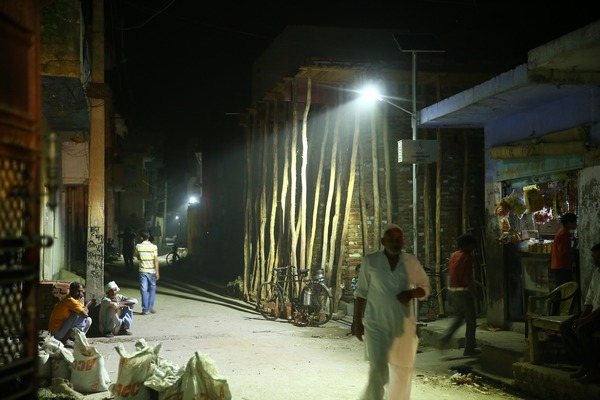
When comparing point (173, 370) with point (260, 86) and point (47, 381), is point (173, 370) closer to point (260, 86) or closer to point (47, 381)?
point (47, 381)

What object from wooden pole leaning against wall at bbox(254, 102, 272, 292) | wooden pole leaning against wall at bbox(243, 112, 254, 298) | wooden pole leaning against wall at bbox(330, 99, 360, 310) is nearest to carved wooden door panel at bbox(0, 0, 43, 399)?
wooden pole leaning against wall at bbox(330, 99, 360, 310)

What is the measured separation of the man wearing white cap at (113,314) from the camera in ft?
40.3

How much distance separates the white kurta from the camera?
657 centimetres

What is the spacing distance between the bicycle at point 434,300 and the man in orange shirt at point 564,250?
15.2 ft

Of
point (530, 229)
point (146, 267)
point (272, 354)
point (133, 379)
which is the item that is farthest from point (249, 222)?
point (133, 379)

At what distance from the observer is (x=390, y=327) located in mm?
6602

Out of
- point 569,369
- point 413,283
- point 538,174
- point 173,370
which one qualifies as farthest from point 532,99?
point 173,370

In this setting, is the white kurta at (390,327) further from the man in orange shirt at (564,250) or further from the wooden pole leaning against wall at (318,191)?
the wooden pole leaning against wall at (318,191)

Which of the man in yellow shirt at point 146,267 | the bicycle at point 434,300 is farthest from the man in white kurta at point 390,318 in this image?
the man in yellow shirt at point 146,267

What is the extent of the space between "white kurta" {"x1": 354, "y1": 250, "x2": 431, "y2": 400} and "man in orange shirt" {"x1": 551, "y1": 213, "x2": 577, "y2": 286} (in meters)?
4.00

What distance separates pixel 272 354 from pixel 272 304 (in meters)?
5.08

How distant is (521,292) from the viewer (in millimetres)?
12109

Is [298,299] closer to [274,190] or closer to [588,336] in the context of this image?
[274,190]

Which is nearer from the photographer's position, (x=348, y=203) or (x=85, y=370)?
(x=85, y=370)
